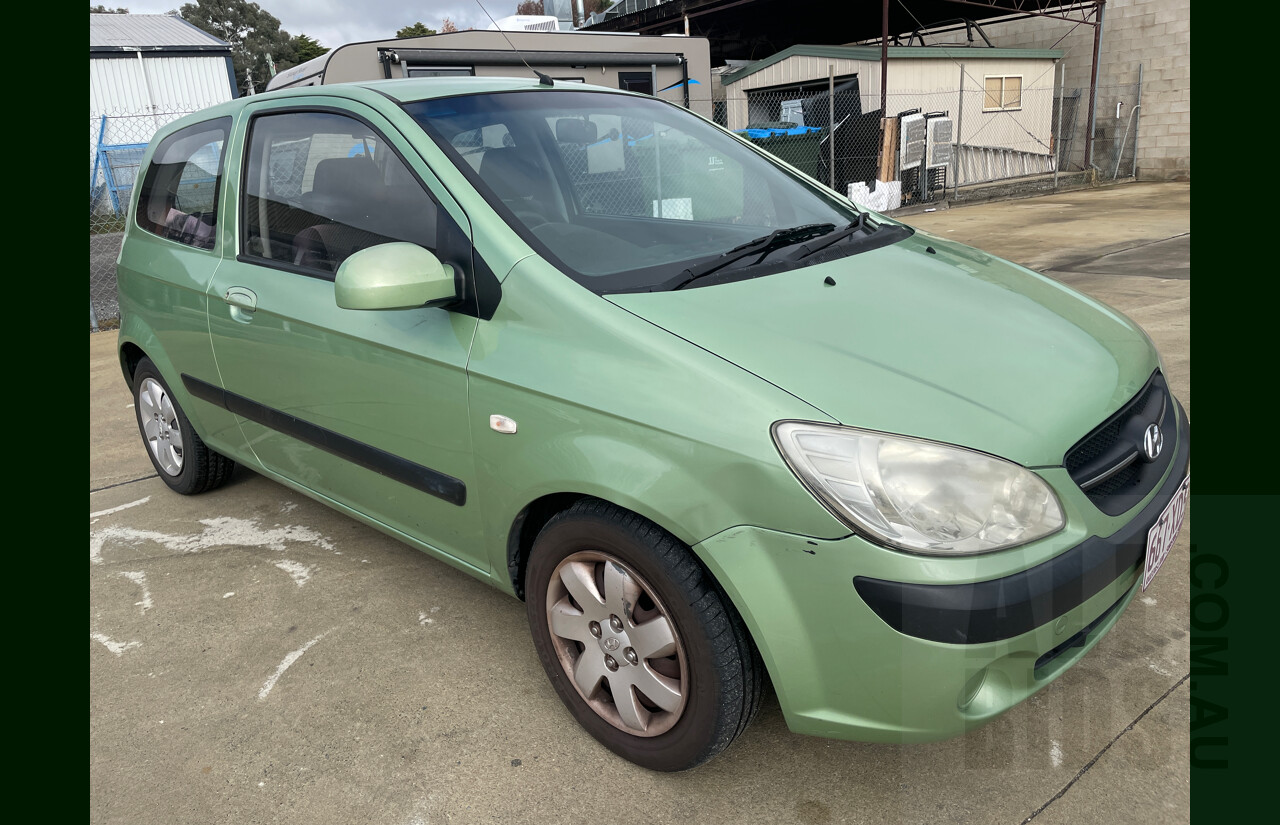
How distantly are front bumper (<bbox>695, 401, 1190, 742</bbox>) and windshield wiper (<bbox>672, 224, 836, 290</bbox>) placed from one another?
707 mm

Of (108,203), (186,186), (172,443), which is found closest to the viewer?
(186,186)

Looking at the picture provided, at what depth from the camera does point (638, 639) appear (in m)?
1.93

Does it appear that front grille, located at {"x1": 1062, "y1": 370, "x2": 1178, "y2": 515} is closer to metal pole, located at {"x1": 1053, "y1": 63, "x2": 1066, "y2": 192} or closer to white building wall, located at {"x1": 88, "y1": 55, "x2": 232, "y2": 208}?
metal pole, located at {"x1": 1053, "y1": 63, "x2": 1066, "y2": 192}

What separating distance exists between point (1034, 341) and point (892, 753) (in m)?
1.04

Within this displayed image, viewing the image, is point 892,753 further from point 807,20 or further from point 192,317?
point 807,20

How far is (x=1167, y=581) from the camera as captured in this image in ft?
8.79

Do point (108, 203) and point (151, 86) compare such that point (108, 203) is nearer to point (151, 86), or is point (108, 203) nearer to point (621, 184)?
point (151, 86)

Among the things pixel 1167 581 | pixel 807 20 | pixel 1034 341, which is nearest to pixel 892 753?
pixel 1034 341

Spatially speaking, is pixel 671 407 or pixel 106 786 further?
pixel 106 786

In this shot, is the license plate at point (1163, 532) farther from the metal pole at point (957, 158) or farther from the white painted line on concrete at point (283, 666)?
the metal pole at point (957, 158)

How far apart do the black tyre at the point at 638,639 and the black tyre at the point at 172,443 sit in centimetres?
215

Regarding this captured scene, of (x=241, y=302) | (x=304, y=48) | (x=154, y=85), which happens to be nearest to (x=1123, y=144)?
(x=241, y=302)

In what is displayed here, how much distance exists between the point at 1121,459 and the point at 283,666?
2304 millimetres

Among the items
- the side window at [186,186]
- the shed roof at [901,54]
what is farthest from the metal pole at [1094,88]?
the side window at [186,186]
